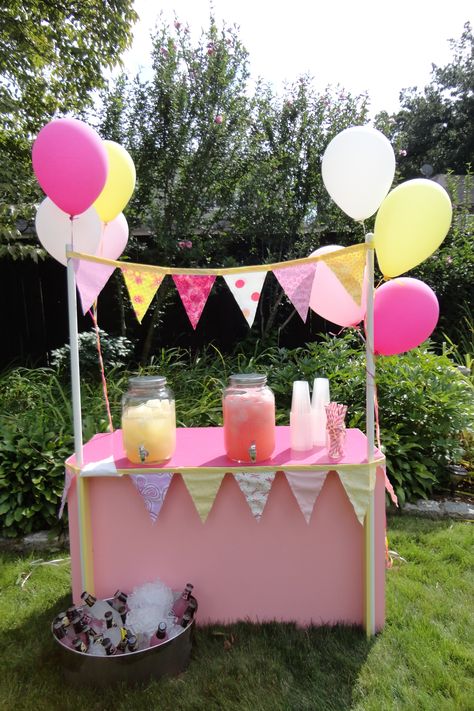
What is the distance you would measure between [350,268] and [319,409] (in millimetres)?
678

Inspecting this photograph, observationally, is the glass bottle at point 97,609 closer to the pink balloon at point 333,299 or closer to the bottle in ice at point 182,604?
the bottle in ice at point 182,604

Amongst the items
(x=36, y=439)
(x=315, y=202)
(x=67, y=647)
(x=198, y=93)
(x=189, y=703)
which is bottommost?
(x=189, y=703)

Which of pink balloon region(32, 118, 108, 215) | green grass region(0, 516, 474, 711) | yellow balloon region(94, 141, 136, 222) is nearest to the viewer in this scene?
green grass region(0, 516, 474, 711)

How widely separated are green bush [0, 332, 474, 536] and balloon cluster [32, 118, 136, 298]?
5.16 feet

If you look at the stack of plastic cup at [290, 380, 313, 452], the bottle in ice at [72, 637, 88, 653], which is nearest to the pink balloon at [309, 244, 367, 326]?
the stack of plastic cup at [290, 380, 313, 452]

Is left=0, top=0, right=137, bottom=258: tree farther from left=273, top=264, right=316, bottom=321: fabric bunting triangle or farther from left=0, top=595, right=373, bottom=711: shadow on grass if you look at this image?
left=0, top=595, right=373, bottom=711: shadow on grass

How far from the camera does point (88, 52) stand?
544 centimetres

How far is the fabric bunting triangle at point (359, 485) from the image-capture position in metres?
2.09

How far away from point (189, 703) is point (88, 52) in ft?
19.9

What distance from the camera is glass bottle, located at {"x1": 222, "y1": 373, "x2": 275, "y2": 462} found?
2.09 metres

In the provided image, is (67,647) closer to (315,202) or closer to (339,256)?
(339,256)

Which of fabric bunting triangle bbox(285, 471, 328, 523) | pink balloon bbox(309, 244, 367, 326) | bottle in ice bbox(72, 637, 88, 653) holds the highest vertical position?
pink balloon bbox(309, 244, 367, 326)

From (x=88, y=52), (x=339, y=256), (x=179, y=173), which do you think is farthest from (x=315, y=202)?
(x=339, y=256)

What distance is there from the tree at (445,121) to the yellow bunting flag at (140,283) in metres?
22.9
